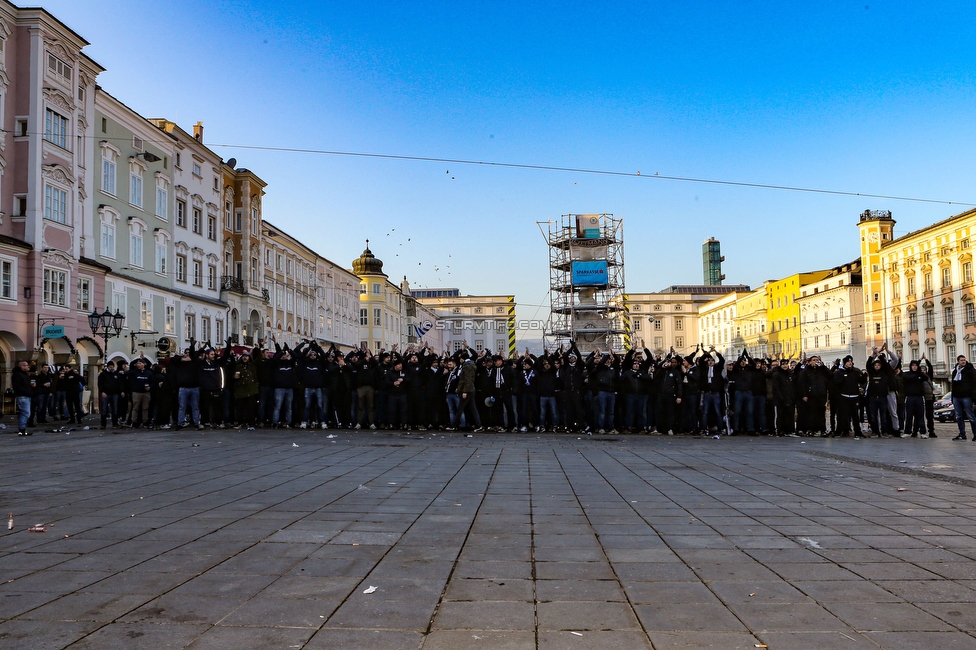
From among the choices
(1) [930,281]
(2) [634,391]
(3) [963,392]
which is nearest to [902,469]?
(2) [634,391]

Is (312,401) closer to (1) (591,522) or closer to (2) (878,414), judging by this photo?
(1) (591,522)

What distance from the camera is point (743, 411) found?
1839cm

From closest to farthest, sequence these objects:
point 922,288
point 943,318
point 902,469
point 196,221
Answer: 1. point 902,469
2. point 196,221
3. point 943,318
4. point 922,288

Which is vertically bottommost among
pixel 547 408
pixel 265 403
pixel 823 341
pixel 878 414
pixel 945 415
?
pixel 945 415

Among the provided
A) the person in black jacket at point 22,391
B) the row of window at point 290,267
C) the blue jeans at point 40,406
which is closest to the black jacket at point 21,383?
the person in black jacket at point 22,391

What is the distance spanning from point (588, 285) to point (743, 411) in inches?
1575

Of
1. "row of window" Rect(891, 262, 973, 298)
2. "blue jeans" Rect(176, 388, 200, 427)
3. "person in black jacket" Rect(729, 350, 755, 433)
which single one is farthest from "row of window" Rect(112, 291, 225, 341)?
"row of window" Rect(891, 262, 973, 298)

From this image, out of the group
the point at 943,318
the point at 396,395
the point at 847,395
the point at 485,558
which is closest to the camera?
the point at 485,558

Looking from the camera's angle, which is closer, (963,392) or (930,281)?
(963,392)

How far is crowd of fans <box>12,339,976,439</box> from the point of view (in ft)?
59.9

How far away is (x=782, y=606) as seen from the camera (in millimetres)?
4043

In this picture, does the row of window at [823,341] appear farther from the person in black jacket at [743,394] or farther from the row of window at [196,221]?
the person in black jacket at [743,394]

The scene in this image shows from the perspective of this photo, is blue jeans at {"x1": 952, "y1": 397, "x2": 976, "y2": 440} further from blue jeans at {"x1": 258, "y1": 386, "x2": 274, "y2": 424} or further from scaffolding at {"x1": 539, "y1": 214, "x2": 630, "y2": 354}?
scaffolding at {"x1": 539, "y1": 214, "x2": 630, "y2": 354}

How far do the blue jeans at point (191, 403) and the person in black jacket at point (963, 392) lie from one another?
17.7 meters
